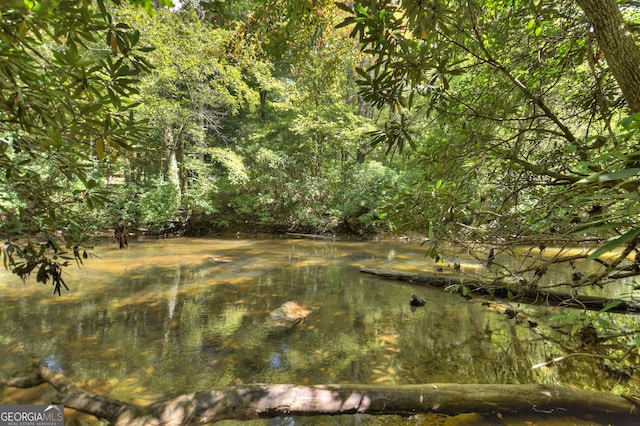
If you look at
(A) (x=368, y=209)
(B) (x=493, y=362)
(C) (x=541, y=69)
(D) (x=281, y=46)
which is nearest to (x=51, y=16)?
(D) (x=281, y=46)

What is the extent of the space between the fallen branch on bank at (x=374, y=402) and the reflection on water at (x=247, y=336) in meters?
0.59

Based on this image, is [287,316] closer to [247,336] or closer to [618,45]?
[247,336]

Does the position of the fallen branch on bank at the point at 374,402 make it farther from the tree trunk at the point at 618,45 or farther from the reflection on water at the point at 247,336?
the tree trunk at the point at 618,45

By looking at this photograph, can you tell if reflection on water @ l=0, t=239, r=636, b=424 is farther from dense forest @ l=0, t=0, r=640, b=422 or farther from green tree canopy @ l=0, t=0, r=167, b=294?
green tree canopy @ l=0, t=0, r=167, b=294

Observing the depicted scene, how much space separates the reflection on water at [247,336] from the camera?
3236 mm

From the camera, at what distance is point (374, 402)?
2.48 metres

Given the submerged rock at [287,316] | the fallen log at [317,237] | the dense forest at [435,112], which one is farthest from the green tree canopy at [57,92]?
the fallen log at [317,237]

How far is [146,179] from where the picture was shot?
56.7 ft

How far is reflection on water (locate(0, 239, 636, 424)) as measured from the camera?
10.6 feet

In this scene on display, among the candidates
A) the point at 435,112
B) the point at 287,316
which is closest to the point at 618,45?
the point at 435,112

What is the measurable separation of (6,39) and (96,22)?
1.14 feet

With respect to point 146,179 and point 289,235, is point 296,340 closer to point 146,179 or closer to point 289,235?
point 289,235

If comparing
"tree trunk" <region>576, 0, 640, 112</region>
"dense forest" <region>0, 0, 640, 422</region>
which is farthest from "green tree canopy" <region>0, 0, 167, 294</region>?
"tree trunk" <region>576, 0, 640, 112</region>

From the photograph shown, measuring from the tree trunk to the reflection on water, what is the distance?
2090 millimetres
